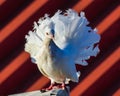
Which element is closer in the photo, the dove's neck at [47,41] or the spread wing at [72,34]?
the dove's neck at [47,41]

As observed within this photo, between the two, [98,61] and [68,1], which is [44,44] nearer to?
[98,61]

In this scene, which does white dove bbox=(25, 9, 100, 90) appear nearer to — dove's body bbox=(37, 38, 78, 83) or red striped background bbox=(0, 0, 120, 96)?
dove's body bbox=(37, 38, 78, 83)

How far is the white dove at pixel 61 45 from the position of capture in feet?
8.34

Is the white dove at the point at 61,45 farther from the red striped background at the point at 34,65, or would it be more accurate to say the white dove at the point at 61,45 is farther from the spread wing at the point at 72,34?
the red striped background at the point at 34,65

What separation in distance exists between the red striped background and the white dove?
1.72ft

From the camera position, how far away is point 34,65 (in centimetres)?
338

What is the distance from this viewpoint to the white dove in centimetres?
254

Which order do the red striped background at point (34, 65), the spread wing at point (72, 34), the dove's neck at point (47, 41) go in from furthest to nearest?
the red striped background at point (34, 65) → the spread wing at point (72, 34) → the dove's neck at point (47, 41)

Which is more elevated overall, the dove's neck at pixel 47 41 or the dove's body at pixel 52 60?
the dove's neck at pixel 47 41

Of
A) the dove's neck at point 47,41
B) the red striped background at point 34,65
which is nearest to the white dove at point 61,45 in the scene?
the dove's neck at point 47,41

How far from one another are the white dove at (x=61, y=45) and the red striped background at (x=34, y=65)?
523 millimetres

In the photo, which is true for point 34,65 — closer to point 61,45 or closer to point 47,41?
point 61,45

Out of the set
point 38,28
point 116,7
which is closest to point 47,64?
point 38,28

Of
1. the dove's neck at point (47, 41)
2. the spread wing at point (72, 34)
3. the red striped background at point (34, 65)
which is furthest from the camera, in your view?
the red striped background at point (34, 65)
